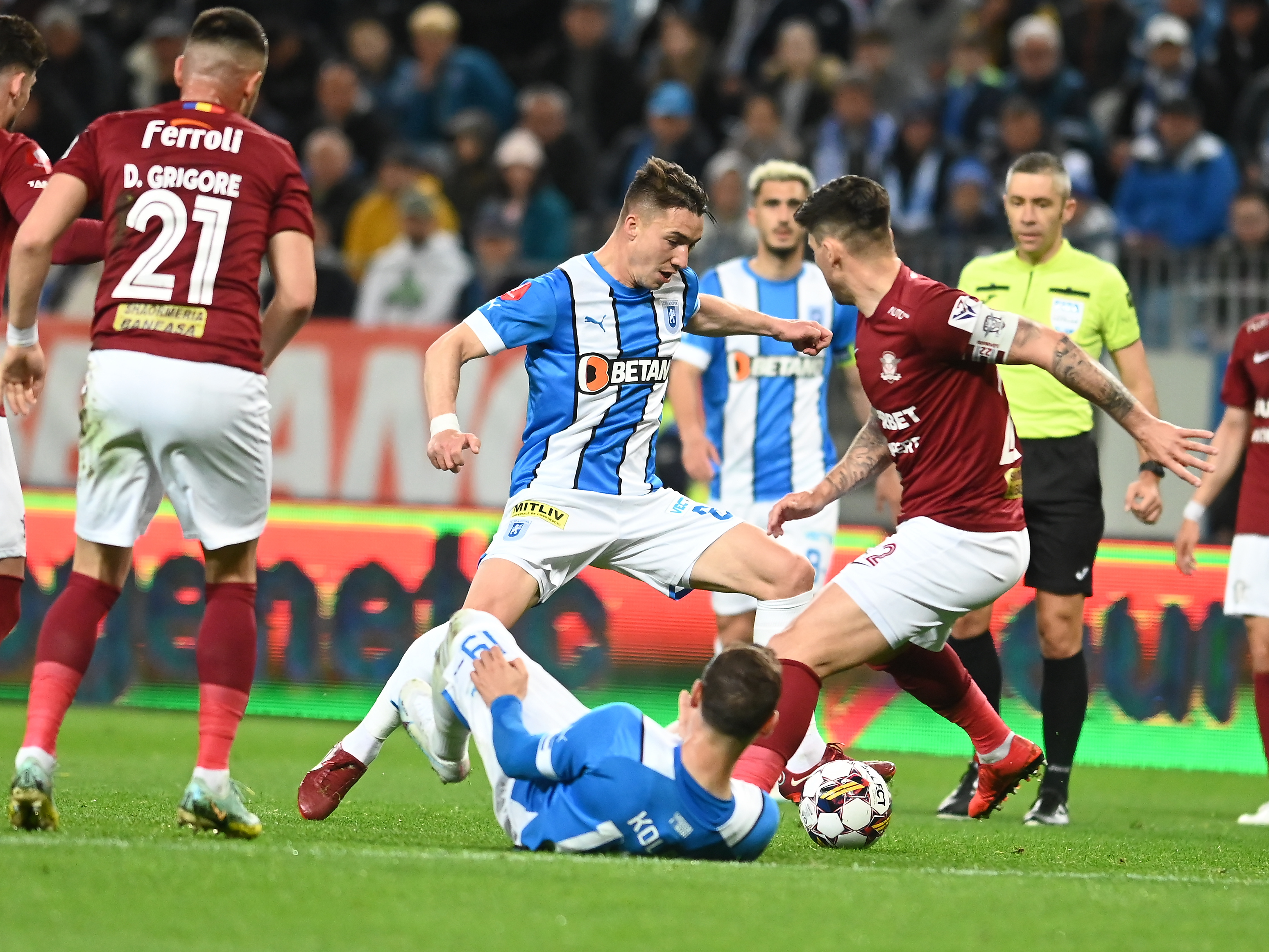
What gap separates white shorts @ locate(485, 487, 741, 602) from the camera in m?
6.66

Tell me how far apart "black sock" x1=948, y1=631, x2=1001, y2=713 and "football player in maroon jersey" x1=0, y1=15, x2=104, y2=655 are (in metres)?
4.09

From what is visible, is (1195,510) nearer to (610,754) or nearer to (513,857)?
(610,754)

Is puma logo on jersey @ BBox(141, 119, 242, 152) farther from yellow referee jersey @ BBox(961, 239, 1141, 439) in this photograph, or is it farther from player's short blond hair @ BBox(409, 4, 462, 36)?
player's short blond hair @ BBox(409, 4, 462, 36)

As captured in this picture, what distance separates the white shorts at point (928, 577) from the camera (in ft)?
21.7

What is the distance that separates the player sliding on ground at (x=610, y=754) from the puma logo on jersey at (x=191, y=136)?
165 centimetres

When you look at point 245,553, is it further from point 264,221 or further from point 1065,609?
point 1065,609

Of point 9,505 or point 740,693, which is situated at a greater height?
point 9,505

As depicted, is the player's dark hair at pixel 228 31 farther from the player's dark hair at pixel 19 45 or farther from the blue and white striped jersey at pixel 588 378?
the blue and white striped jersey at pixel 588 378

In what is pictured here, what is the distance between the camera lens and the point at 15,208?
6250mm

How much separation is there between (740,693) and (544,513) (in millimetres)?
1642

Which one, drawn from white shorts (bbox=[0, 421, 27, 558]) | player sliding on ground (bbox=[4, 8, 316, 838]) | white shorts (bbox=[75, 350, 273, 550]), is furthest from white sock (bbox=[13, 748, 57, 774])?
white shorts (bbox=[0, 421, 27, 558])

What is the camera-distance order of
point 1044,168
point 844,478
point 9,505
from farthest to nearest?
point 1044,168 < point 844,478 < point 9,505

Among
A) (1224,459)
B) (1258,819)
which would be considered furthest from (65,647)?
(1224,459)

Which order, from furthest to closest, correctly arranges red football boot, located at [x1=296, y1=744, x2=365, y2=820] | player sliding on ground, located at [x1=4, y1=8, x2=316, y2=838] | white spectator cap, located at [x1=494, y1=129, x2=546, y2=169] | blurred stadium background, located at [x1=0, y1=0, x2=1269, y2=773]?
1. white spectator cap, located at [x1=494, y1=129, x2=546, y2=169]
2. blurred stadium background, located at [x1=0, y1=0, x2=1269, y2=773]
3. red football boot, located at [x1=296, y1=744, x2=365, y2=820]
4. player sliding on ground, located at [x1=4, y1=8, x2=316, y2=838]
